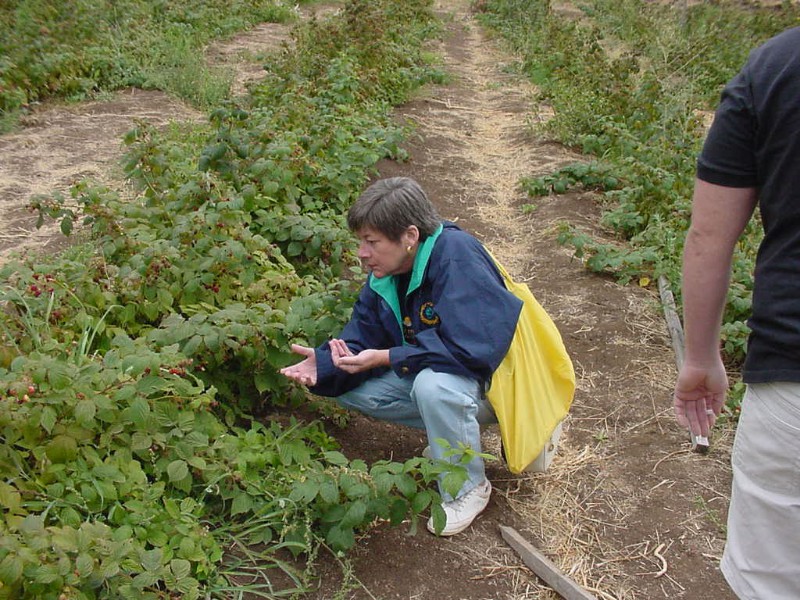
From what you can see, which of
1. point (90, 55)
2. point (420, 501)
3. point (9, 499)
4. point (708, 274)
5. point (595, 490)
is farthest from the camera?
point (90, 55)

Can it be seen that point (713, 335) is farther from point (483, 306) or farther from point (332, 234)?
point (332, 234)

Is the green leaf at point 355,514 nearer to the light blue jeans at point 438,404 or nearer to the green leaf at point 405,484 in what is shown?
the green leaf at point 405,484

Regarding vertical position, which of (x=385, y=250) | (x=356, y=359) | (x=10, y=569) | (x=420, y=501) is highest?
(x=385, y=250)

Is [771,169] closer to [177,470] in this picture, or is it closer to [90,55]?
[177,470]

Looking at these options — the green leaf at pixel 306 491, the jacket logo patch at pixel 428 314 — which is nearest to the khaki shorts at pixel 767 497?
the green leaf at pixel 306 491

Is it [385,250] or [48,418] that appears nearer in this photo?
[48,418]

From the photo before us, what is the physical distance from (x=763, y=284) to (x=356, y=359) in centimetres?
162

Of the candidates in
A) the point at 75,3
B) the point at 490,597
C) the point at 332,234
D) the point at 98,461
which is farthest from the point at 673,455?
the point at 75,3

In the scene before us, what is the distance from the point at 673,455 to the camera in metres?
3.79

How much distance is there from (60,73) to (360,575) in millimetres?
7398

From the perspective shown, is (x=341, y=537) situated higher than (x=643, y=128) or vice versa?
(x=341, y=537)

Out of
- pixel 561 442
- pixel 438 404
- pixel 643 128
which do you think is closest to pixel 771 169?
pixel 438 404

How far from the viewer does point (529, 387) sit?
10.3 ft

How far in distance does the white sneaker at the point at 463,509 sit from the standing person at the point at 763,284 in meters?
1.35
